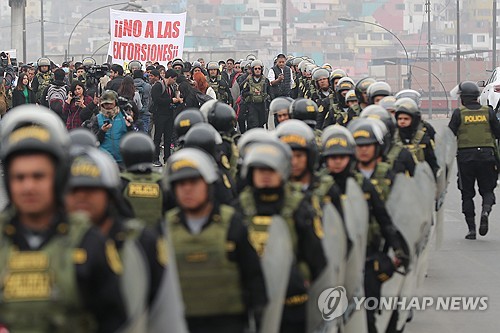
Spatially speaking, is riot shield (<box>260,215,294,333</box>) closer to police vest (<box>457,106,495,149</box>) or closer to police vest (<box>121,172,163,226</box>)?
police vest (<box>121,172,163,226</box>)

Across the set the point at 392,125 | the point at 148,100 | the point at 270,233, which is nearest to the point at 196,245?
the point at 270,233

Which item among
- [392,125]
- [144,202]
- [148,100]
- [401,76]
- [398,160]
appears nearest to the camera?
[144,202]

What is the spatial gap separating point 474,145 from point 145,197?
308 inches

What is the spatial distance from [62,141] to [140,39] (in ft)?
92.8

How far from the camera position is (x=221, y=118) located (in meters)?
12.2

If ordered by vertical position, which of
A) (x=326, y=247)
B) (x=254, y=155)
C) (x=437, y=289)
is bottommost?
(x=437, y=289)

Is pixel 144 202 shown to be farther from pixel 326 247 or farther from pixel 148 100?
pixel 148 100

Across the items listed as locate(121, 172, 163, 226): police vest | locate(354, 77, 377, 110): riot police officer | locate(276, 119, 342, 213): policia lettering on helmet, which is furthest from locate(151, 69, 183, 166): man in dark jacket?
locate(276, 119, 342, 213): policia lettering on helmet

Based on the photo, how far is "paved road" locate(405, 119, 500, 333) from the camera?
36.7ft

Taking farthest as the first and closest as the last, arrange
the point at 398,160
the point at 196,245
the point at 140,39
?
1. the point at 140,39
2. the point at 398,160
3. the point at 196,245

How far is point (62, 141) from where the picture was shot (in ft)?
15.5

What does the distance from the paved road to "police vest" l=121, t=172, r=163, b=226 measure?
3.02 m

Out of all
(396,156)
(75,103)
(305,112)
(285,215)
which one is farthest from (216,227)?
(75,103)

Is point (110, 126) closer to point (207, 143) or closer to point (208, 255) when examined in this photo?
point (207, 143)
